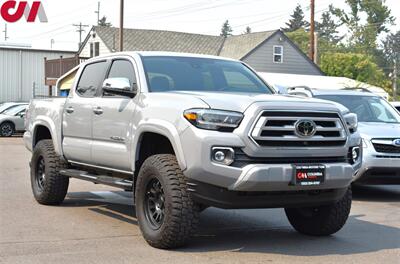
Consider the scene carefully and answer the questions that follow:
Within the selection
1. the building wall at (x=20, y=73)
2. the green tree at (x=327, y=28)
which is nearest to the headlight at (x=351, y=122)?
the building wall at (x=20, y=73)

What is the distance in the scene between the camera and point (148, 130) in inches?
255

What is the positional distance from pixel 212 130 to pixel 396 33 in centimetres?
12795

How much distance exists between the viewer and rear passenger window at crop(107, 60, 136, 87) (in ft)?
24.2

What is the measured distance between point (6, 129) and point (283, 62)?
23.2 meters

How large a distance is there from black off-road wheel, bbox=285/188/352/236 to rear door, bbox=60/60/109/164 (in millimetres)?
2603

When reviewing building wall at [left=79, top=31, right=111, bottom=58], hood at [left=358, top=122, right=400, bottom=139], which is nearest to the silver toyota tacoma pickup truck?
hood at [left=358, top=122, right=400, bottom=139]

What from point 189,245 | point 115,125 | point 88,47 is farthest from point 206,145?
point 88,47

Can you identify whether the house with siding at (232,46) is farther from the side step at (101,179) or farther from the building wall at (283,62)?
the side step at (101,179)

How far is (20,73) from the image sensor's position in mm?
52156

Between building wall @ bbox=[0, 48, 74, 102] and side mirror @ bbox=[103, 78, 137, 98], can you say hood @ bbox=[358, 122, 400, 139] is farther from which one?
building wall @ bbox=[0, 48, 74, 102]

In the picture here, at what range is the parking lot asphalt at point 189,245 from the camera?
20.0 feet

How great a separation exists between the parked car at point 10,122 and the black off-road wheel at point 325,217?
2215cm

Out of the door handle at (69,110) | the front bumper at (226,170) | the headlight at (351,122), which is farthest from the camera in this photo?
the door handle at (69,110)

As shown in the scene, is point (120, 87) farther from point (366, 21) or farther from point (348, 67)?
point (366, 21)
